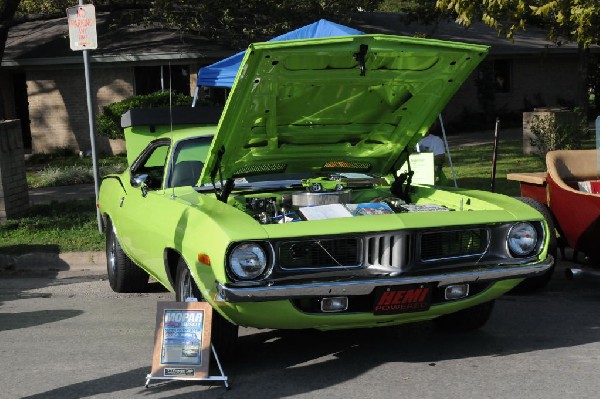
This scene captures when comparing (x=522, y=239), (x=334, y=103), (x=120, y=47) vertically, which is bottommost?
(x=120, y=47)

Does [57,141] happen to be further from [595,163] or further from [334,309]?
[334,309]

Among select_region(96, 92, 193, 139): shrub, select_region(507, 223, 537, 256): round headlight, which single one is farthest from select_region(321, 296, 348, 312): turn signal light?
select_region(96, 92, 193, 139): shrub

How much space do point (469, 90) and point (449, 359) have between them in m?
22.8

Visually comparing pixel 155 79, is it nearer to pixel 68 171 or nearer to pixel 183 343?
pixel 68 171

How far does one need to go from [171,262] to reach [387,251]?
1706 mm

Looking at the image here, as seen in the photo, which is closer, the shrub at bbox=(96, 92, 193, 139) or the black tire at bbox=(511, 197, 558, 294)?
the black tire at bbox=(511, 197, 558, 294)

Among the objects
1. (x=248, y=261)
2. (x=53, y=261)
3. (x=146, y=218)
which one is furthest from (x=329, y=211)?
(x=53, y=261)

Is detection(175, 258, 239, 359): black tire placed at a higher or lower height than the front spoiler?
lower

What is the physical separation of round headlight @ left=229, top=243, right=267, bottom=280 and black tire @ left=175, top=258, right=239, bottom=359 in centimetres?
46

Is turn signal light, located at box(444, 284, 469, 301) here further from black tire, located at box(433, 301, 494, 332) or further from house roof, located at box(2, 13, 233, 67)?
house roof, located at box(2, 13, 233, 67)

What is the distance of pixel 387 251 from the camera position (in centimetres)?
564

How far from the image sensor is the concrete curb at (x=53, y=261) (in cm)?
1005

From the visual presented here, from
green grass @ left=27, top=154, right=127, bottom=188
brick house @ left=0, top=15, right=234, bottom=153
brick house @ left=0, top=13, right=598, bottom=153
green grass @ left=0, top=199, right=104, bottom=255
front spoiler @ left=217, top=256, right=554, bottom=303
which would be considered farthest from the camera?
brick house @ left=0, top=15, right=234, bottom=153

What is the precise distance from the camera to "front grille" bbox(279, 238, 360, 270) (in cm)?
561
